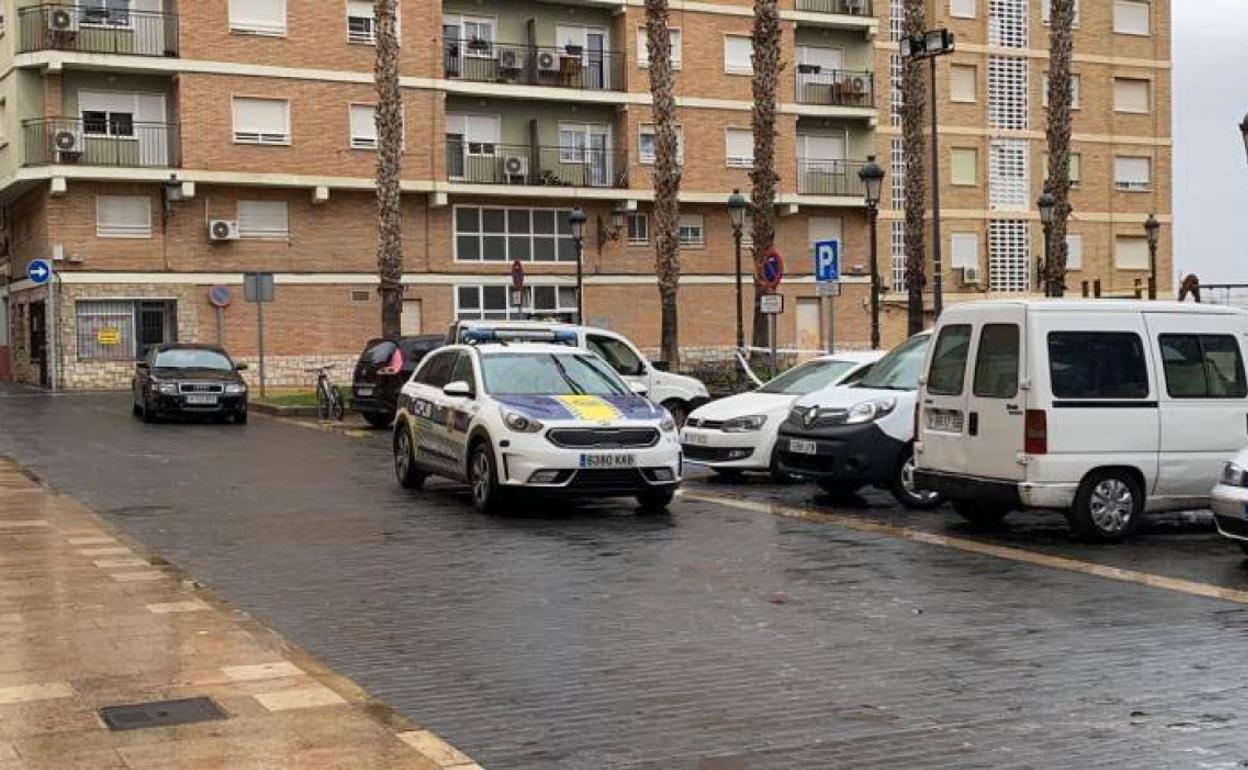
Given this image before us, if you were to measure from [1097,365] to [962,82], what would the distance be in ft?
148

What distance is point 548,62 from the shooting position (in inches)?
1732

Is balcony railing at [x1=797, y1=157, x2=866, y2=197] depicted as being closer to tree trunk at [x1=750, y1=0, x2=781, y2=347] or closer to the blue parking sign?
tree trunk at [x1=750, y1=0, x2=781, y2=347]

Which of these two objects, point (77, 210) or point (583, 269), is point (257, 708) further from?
point (583, 269)

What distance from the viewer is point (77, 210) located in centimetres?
3772

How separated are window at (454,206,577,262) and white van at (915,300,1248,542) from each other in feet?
105

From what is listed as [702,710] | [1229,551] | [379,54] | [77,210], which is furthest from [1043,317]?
[77,210]

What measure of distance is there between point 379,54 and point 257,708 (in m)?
24.5

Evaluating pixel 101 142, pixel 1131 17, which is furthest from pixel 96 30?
pixel 1131 17

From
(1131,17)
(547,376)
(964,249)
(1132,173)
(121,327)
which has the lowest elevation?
(547,376)

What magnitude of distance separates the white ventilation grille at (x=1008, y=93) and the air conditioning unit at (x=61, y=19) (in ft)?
108

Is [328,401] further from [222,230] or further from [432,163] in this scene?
[432,163]

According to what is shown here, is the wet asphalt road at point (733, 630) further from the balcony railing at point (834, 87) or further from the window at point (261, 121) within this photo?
the balcony railing at point (834, 87)

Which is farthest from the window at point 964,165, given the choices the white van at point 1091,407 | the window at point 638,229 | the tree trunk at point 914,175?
the white van at point 1091,407

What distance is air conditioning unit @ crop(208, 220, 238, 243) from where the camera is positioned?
39.0m
